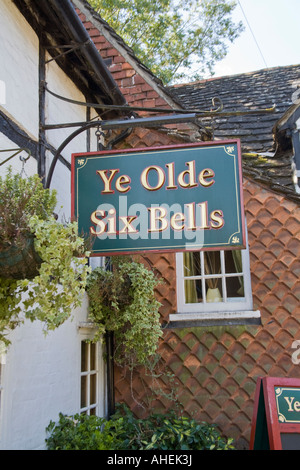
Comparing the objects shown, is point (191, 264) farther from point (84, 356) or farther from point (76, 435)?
point (76, 435)

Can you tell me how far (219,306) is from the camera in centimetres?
661

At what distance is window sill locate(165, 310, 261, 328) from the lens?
6.38 meters

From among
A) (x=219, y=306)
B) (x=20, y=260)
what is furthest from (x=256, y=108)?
(x=20, y=260)

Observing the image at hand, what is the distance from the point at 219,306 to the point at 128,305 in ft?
4.27

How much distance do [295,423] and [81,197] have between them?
2846 millimetres

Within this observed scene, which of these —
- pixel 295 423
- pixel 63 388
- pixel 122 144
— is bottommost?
pixel 295 423

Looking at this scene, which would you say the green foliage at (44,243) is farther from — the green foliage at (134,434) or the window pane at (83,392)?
the window pane at (83,392)

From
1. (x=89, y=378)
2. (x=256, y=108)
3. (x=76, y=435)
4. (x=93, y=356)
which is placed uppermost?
(x=256, y=108)

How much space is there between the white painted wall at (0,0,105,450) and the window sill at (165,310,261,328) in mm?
1369

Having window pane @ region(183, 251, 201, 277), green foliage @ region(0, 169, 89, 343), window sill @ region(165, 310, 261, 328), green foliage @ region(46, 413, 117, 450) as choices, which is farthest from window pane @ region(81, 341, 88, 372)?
green foliage @ region(0, 169, 89, 343)

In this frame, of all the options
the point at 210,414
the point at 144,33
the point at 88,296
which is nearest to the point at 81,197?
the point at 88,296

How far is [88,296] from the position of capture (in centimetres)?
614

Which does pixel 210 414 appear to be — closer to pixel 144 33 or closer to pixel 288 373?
pixel 288 373

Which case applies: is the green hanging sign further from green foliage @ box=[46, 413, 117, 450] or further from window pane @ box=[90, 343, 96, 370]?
window pane @ box=[90, 343, 96, 370]
